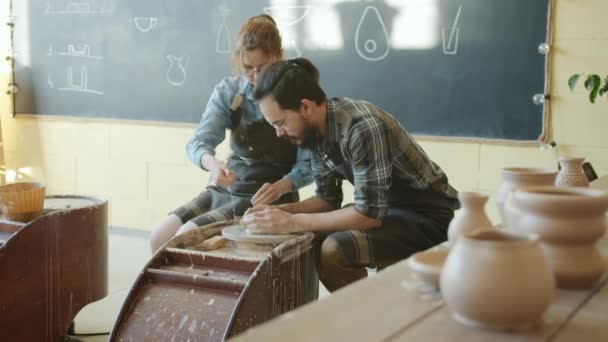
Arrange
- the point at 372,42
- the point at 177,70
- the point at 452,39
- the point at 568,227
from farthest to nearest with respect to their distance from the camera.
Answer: the point at 177,70
the point at 372,42
the point at 452,39
the point at 568,227

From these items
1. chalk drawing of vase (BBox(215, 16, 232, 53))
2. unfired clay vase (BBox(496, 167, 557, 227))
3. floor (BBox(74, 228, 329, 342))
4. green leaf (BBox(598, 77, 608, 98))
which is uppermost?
chalk drawing of vase (BBox(215, 16, 232, 53))

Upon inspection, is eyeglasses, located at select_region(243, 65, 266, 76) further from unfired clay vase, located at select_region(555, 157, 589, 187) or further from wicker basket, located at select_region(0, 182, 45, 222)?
unfired clay vase, located at select_region(555, 157, 589, 187)

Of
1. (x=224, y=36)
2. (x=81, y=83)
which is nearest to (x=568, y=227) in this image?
(x=224, y=36)

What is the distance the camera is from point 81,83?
16.9ft

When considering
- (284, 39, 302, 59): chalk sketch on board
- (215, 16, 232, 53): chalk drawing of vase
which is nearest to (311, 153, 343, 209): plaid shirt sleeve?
(284, 39, 302, 59): chalk sketch on board

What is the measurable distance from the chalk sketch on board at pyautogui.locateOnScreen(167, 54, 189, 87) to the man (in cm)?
231

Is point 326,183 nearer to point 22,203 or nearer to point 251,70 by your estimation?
point 251,70

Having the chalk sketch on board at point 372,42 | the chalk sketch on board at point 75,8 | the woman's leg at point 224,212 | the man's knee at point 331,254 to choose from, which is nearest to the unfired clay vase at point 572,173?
the man's knee at point 331,254

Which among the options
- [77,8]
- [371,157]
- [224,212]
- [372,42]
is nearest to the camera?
[371,157]

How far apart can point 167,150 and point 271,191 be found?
6.98 feet

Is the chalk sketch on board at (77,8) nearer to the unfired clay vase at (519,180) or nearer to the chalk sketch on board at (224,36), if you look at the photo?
the chalk sketch on board at (224,36)

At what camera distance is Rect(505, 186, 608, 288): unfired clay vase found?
1.19m

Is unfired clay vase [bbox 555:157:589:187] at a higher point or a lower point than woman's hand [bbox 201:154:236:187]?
higher

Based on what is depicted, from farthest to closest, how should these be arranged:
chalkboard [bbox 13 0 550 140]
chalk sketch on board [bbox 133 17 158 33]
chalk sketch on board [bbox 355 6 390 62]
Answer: chalk sketch on board [bbox 133 17 158 33]
chalk sketch on board [bbox 355 6 390 62]
chalkboard [bbox 13 0 550 140]
